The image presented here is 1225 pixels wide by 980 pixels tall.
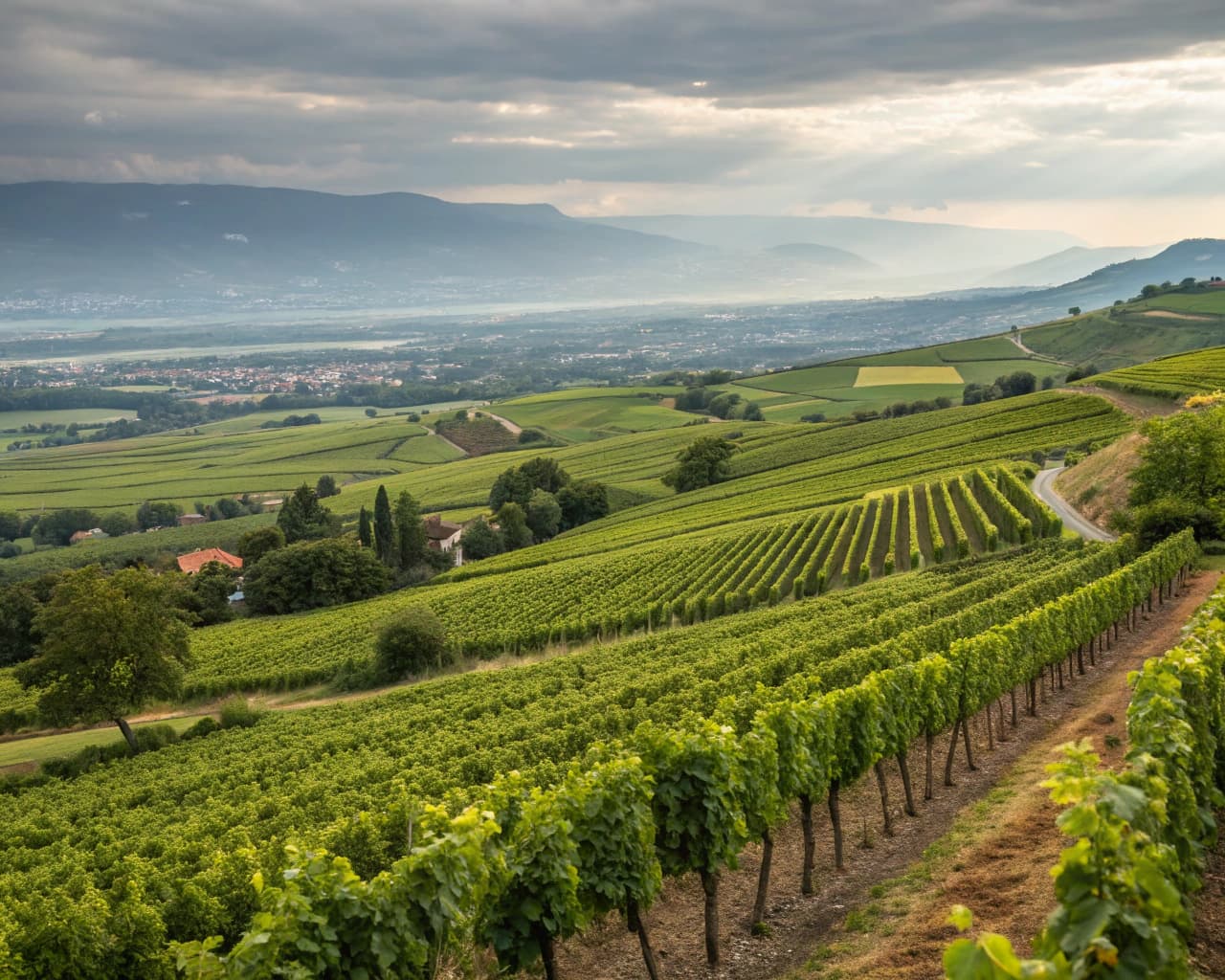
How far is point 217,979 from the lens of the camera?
10078 millimetres

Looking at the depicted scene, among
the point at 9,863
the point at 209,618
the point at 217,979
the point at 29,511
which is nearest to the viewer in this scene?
the point at 217,979

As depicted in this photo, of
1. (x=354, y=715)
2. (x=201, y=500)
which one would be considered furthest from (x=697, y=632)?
(x=201, y=500)

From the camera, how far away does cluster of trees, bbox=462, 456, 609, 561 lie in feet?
317

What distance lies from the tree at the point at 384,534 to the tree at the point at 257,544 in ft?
29.7

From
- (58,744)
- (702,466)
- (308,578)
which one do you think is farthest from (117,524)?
(58,744)

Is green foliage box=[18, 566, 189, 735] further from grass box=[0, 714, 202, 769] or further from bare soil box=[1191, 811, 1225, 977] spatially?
bare soil box=[1191, 811, 1225, 977]

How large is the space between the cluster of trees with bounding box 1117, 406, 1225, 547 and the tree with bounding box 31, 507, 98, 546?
12607 centimetres

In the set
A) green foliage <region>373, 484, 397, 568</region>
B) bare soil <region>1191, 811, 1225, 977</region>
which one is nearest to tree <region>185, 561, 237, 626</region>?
green foliage <region>373, 484, 397, 568</region>

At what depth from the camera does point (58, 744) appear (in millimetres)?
43406

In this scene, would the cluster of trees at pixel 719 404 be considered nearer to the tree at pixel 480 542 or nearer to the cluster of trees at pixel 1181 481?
the tree at pixel 480 542

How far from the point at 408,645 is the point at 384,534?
41.3 metres

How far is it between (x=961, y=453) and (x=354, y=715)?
63404mm

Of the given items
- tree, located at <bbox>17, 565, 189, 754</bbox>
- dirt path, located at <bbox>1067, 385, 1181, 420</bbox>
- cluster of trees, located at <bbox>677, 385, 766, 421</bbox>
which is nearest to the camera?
tree, located at <bbox>17, 565, 189, 754</bbox>

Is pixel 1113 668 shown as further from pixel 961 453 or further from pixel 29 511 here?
pixel 29 511
